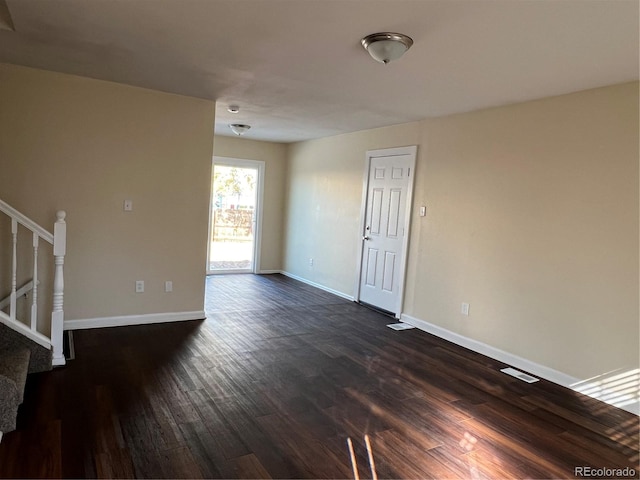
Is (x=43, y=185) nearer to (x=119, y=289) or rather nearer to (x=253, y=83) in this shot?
(x=119, y=289)

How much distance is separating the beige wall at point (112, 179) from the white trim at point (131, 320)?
54 millimetres

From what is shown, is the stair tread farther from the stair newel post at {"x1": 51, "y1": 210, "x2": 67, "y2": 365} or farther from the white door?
the white door

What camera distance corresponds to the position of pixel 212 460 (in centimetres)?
207

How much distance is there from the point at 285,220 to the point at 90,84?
13.7 ft

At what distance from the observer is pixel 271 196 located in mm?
7375

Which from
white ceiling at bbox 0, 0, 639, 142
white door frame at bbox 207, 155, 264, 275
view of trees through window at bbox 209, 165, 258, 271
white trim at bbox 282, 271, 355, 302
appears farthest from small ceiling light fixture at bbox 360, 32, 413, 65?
view of trees through window at bbox 209, 165, 258, 271

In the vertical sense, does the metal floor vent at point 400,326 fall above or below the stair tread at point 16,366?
below

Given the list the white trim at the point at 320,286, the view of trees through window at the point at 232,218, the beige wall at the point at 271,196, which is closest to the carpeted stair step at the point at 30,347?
the white trim at the point at 320,286

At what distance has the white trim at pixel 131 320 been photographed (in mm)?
3881

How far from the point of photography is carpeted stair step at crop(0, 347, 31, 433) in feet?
7.12

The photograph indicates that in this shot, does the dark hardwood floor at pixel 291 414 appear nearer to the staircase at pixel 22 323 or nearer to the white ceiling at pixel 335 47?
the staircase at pixel 22 323

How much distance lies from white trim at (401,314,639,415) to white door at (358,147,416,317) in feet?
1.53

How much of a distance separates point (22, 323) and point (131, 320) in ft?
3.58

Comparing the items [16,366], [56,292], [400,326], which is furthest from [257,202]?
[16,366]
